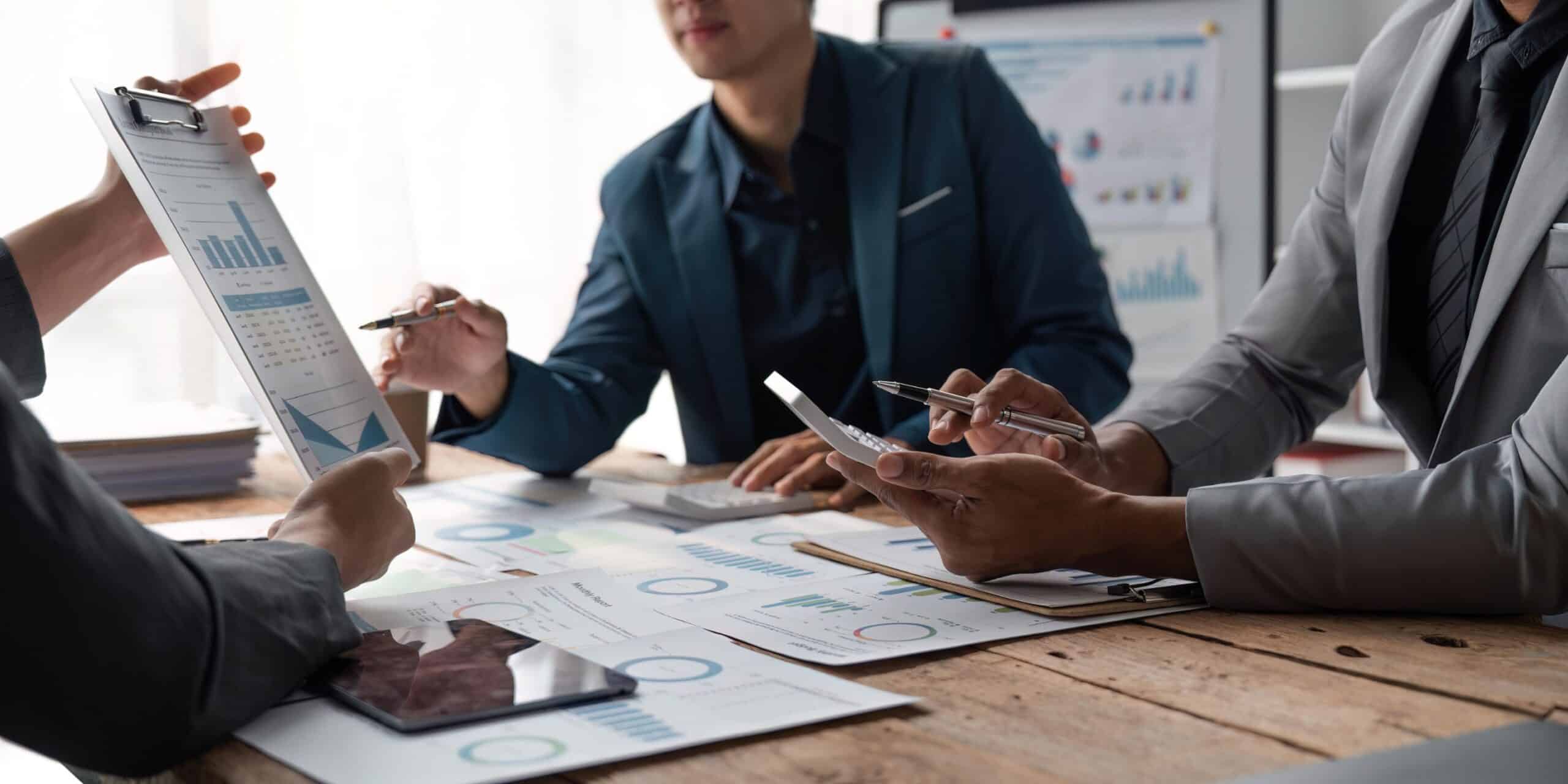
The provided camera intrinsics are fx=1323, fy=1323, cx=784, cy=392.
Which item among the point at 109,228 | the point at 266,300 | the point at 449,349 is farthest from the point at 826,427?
the point at 109,228

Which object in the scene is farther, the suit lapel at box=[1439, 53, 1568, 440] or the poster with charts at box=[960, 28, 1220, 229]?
the poster with charts at box=[960, 28, 1220, 229]

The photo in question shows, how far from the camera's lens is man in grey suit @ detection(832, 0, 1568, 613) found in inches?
36.4

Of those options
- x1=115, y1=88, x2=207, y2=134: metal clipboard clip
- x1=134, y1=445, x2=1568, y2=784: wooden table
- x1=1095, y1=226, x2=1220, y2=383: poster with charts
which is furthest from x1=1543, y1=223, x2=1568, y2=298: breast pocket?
x1=1095, y1=226, x2=1220, y2=383: poster with charts

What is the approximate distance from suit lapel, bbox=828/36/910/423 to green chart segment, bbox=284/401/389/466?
0.76m

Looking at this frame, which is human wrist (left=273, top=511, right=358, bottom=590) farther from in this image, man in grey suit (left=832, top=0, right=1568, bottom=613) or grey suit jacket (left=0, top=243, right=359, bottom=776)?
man in grey suit (left=832, top=0, right=1568, bottom=613)

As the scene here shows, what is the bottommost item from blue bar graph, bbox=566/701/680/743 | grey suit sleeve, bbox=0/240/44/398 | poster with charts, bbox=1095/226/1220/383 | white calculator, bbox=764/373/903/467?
poster with charts, bbox=1095/226/1220/383

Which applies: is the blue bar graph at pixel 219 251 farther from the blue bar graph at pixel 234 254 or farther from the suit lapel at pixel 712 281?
the suit lapel at pixel 712 281

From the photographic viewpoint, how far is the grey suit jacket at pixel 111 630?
0.60 meters

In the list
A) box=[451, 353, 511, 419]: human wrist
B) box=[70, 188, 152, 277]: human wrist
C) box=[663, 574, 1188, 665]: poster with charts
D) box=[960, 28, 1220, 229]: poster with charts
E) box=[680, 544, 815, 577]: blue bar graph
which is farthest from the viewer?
box=[960, 28, 1220, 229]: poster with charts

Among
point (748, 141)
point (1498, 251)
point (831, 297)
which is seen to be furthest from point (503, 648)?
point (748, 141)

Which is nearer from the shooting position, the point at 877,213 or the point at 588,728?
the point at 588,728

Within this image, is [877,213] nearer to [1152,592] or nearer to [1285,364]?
[1285,364]

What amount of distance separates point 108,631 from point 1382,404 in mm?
1149

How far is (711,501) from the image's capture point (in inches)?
54.7
